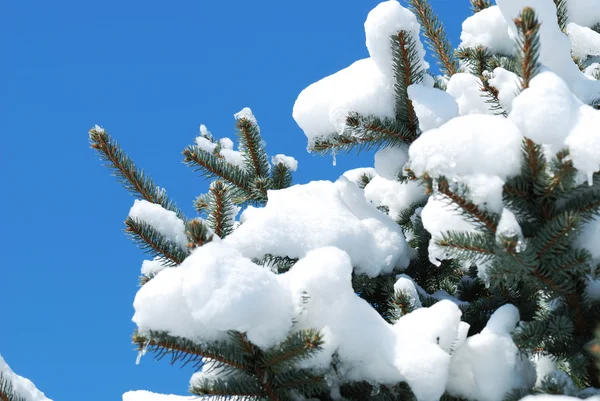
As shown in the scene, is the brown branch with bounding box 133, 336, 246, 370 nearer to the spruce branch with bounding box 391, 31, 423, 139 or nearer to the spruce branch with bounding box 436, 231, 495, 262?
the spruce branch with bounding box 436, 231, 495, 262

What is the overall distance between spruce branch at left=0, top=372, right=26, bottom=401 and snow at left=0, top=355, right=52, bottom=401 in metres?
0.03

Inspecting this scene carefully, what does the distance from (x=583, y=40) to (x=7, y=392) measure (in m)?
4.01

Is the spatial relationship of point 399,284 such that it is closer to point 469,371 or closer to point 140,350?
point 469,371

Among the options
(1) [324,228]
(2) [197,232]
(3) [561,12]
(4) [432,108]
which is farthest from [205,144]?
(2) [197,232]

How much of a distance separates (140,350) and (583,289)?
165 cm

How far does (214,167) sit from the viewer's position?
3.63 m

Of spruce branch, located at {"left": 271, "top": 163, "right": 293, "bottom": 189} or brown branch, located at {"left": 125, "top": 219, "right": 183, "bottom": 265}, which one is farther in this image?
spruce branch, located at {"left": 271, "top": 163, "right": 293, "bottom": 189}

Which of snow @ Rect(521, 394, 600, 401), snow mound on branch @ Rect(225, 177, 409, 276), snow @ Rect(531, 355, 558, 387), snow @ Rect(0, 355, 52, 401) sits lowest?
snow @ Rect(521, 394, 600, 401)

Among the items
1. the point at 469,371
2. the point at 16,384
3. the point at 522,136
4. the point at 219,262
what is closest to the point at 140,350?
the point at 219,262

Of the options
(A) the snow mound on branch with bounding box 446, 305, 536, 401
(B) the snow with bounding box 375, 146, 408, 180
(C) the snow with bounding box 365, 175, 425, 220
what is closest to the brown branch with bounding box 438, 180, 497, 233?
(A) the snow mound on branch with bounding box 446, 305, 536, 401

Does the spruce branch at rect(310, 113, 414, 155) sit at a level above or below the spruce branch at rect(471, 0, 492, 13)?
below

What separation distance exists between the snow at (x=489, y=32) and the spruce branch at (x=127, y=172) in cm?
211

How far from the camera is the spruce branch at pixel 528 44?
6.40ft

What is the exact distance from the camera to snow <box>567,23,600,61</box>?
4.02 meters
